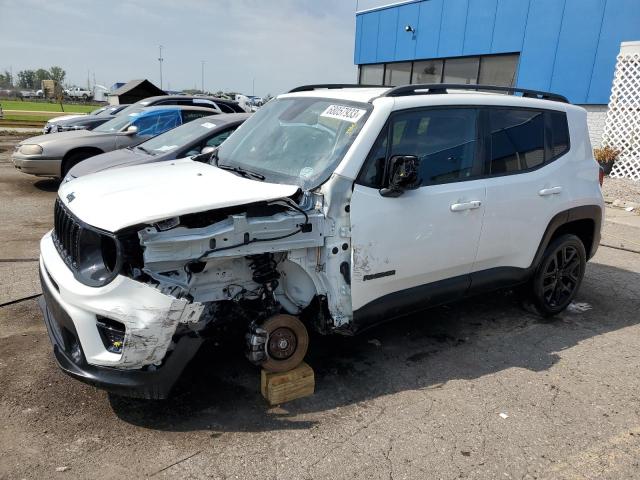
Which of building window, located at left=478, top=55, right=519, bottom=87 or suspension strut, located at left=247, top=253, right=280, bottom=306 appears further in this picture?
building window, located at left=478, top=55, right=519, bottom=87

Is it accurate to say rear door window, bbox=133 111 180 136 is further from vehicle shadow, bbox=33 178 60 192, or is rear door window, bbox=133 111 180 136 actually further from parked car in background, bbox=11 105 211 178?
vehicle shadow, bbox=33 178 60 192

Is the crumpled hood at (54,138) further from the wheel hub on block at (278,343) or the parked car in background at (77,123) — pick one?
the wheel hub on block at (278,343)

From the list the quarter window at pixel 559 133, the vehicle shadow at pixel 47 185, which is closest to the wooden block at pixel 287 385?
the quarter window at pixel 559 133

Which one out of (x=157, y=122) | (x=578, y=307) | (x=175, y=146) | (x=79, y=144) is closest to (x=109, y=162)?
(x=175, y=146)

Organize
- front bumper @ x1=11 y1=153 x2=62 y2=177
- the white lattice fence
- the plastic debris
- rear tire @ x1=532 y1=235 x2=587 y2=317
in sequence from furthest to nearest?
1. the white lattice fence
2. front bumper @ x1=11 y1=153 x2=62 y2=177
3. the plastic debris
4. rear tire @ x1=532 y1=235 x2=587 y2=317

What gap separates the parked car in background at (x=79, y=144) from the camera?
898 centimetres

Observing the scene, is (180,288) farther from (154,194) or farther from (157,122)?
(157,122)

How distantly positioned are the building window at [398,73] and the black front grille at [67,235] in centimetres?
1865

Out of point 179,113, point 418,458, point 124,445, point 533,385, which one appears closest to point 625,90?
point 179,113

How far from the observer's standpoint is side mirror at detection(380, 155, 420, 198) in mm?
3055

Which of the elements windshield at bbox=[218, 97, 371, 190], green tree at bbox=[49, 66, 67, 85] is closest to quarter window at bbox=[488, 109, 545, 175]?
windshield at bbox=[218, 97, 371, 190]

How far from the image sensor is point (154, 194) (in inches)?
110

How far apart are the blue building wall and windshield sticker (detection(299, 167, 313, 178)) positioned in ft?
42.5

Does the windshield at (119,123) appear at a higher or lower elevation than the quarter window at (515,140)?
lower
